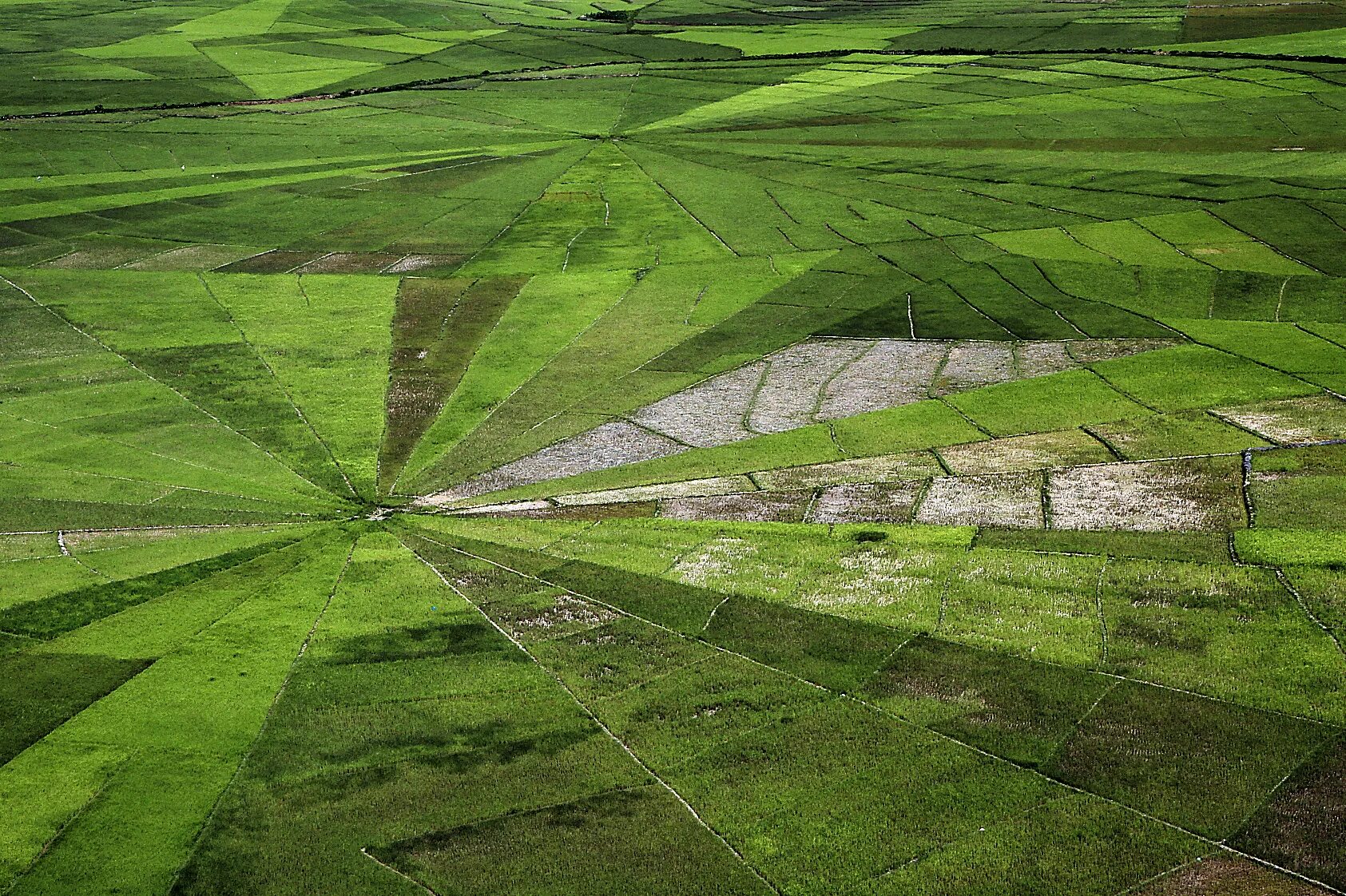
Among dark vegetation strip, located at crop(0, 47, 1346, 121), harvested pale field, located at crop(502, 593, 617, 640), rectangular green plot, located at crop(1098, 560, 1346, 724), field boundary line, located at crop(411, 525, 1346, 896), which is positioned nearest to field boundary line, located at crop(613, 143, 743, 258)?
harvested pale field, located at crop(502, 593, 617, 640)

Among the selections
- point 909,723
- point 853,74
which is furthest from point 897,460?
point 853,74

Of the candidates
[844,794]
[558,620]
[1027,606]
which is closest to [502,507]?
[558,620]

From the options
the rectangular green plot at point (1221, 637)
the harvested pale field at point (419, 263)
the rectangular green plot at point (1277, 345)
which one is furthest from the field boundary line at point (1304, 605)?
the harvested pale field at point (419, 263)

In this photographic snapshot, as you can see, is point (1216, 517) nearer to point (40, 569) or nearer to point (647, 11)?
point (40, 569)

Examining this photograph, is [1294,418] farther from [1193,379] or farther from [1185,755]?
[1185,755]

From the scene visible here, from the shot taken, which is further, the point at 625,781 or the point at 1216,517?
the point at 1216,517
